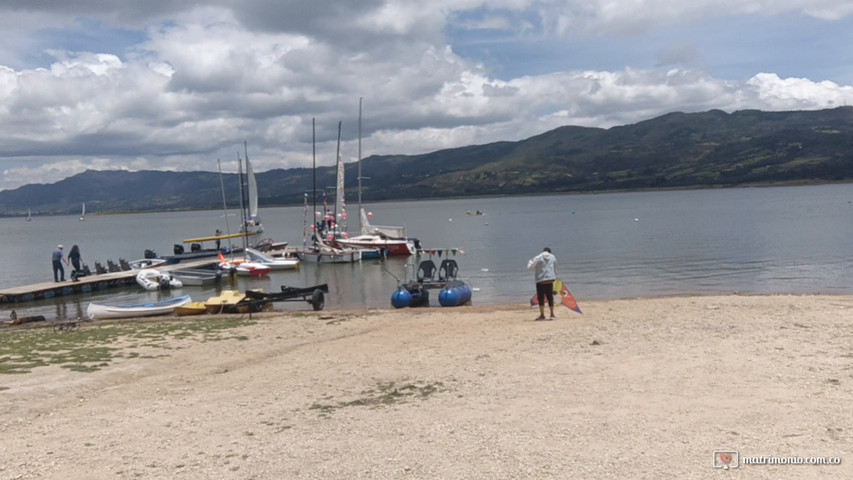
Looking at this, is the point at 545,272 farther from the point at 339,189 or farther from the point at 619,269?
the point at 339,189

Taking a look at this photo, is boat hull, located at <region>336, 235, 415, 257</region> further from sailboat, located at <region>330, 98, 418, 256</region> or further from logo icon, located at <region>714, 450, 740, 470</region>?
logo icon, located at <region>714, 450, 740, 470</region>

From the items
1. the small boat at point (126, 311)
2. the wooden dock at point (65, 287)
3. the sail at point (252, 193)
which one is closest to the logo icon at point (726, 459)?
the small boat at point (126, 311)

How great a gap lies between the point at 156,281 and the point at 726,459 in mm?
38530

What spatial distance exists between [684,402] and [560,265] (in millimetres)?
34669

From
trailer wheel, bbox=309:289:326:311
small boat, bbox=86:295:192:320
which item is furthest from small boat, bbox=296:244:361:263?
small boat, bbox=86:295:192:320

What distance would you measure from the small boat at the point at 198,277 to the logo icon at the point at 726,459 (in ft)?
126

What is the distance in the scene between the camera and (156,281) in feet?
134

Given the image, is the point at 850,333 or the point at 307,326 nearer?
the point at 850,333

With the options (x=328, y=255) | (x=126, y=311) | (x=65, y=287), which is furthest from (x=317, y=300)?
(x=328, y=255)

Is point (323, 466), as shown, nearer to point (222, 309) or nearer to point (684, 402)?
point (684, 402)

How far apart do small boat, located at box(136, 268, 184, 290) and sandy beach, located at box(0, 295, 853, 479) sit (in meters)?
23.5

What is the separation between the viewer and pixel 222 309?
25703 millimetres

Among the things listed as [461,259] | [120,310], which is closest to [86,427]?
[120,310]

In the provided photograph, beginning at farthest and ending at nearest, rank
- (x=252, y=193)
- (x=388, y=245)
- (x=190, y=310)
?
(x=252, y=193) → (x=388, y=245) → (x=190, y=310)
